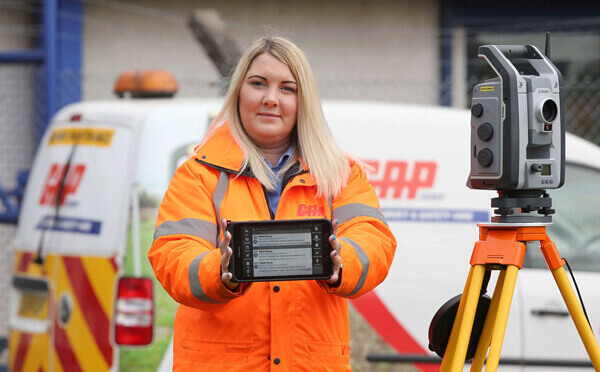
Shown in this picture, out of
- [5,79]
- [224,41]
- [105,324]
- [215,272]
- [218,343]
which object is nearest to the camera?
[215,272]

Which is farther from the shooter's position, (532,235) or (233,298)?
(532,235)

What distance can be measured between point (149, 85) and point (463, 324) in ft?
7.75

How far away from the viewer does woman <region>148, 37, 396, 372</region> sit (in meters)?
2.42

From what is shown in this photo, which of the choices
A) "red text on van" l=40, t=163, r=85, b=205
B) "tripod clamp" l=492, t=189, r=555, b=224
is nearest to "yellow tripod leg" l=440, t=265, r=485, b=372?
"tripod clamp" l=492, t=189, r=555, b=224

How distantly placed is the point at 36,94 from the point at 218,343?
6.15 m

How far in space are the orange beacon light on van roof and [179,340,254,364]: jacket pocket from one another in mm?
2215

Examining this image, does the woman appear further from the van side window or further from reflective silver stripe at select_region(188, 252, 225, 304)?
the van side window

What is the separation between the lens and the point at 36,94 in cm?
813

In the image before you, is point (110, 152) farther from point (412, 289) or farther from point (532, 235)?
point (532, 235)

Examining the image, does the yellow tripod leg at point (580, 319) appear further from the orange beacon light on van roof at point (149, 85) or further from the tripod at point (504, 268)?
the orange beacon light on van roof at point (149, 85)

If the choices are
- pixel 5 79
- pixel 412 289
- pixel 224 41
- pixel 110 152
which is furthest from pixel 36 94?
pixel 412 289

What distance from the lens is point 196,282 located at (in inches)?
91.7

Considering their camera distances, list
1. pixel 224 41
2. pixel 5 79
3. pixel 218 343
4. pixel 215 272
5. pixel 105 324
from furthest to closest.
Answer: pixel 5 79 < pixel 224 41 < pixel 105 324 < pixel 218 343 < pixel 215 272

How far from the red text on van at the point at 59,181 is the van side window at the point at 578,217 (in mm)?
2137
